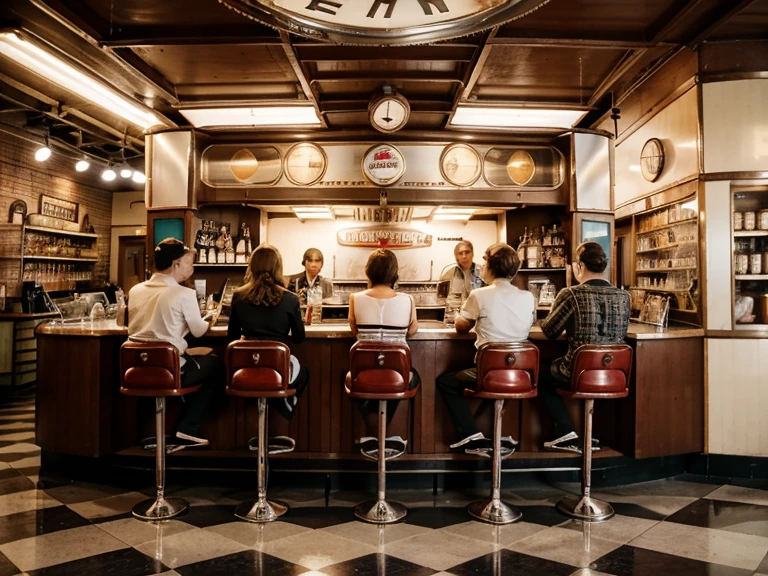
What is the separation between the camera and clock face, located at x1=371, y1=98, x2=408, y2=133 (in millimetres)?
5191

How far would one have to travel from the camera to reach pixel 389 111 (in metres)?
5.27

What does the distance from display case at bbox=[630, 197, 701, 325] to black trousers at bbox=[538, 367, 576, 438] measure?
1444mm

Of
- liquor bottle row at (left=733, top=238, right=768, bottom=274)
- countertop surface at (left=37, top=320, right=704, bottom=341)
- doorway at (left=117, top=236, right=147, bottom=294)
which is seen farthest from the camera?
doorway at (left=117, top=236, right=147, bottom=294)

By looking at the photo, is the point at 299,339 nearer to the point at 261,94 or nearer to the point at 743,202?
the point at 261,94

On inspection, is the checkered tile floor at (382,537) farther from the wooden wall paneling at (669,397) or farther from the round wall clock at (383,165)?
the round wall clock at (383,165)

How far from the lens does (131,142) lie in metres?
9.83

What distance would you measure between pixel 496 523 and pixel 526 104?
3.88 metres

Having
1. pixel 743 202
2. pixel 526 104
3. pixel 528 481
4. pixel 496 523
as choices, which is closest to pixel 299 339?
pixel 496 523

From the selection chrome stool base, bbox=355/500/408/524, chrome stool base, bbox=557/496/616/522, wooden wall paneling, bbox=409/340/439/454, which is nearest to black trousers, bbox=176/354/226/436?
chrome stool base, bbox=355/500/408/524

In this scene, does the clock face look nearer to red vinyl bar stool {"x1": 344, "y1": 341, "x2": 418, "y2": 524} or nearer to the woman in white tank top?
the woman in white tank top

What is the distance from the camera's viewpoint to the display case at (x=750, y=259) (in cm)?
464

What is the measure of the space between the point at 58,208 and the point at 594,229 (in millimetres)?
9211

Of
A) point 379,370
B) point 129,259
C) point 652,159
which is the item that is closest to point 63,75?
point 379,370

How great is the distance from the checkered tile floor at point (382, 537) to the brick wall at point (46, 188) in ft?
20.0
